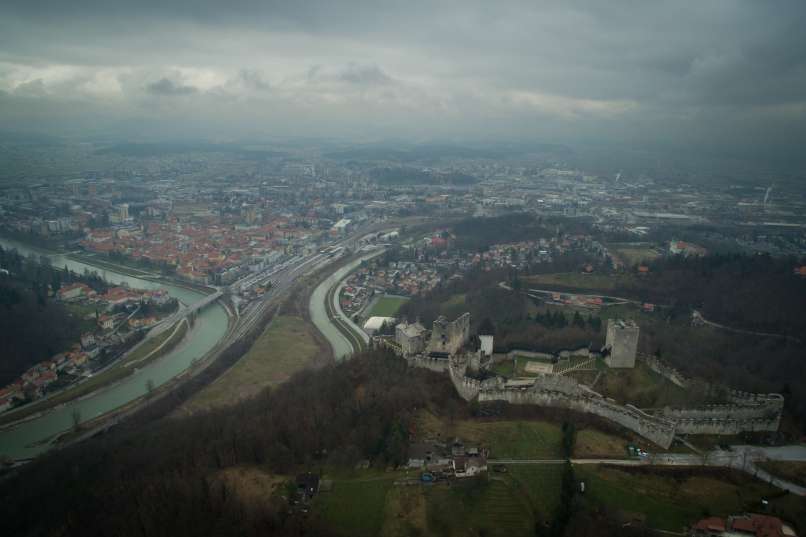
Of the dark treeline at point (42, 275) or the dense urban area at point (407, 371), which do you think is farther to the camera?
the dark treeline at point (42, 275)

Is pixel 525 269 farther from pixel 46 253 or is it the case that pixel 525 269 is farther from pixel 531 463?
pixel 46 253

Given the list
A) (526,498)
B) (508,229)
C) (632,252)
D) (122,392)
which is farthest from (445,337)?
(508,229)

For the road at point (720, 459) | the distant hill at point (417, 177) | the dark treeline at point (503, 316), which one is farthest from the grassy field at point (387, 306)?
the distant hill at point (417, 177)

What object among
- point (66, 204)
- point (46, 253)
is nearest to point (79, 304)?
point (46, 253)

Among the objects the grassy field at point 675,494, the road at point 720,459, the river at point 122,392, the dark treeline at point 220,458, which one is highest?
Answer: the road at point 720,459

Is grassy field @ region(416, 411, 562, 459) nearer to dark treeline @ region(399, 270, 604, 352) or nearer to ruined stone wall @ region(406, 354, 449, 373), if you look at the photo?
ruined stone wall @ region(406, 354, 449, 373)

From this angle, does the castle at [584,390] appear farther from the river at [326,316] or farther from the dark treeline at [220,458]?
the river at [326,316]
